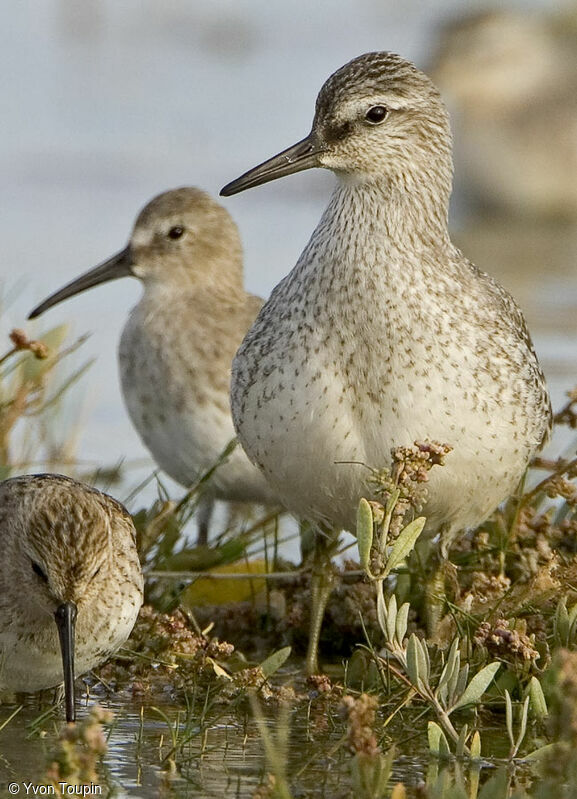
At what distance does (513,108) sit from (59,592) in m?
12.8

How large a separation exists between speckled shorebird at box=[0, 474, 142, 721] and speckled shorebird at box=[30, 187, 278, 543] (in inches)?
95.6

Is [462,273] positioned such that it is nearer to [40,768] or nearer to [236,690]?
[236,690]

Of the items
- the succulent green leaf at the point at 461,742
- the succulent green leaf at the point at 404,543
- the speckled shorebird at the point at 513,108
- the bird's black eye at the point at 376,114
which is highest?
the speckled shorebird at the point at 513,108

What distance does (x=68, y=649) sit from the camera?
17.2ft

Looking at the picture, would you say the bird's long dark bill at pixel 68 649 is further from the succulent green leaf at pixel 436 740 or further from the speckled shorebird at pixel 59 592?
the succulent green leaf at pixel 436 740

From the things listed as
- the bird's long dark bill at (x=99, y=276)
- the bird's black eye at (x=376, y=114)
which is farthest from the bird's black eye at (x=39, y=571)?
the bird's long dark bill at (x=99, y=276)

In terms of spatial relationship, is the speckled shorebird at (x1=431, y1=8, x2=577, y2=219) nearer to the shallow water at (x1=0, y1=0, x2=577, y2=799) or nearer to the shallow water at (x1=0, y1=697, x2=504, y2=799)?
the shallow water at (x1=0, y1=0, x2=577, y2=799)

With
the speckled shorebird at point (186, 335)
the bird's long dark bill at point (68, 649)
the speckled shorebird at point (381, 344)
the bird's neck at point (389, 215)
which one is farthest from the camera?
the speckled shorebird at point (186, 335)

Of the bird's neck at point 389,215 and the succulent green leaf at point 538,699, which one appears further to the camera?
the bird's neck at point 389,215

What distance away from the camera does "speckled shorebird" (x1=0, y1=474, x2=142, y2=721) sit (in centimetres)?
536

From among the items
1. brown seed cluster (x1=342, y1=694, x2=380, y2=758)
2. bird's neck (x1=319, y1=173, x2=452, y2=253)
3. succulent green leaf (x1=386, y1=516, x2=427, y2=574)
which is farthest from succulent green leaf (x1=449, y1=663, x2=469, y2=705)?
bird's neck (x1=319, y1=173, x2=452, y2=253)

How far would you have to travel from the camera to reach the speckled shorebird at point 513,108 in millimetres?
16625

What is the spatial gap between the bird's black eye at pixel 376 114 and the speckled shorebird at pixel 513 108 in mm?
10348

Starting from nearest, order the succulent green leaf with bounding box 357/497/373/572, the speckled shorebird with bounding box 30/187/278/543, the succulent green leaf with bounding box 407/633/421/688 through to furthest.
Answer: the succulent green leaf with bounding box 357/497/373/572 < the succulent green leaf with bounding box 407/633/421/688 < the speckled shorebird with bounding box 30/187/278/543
